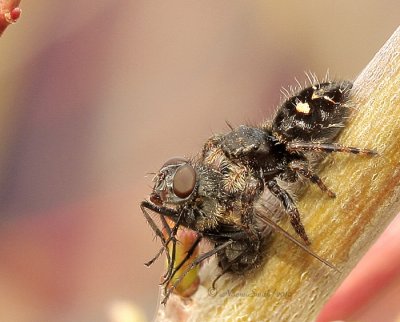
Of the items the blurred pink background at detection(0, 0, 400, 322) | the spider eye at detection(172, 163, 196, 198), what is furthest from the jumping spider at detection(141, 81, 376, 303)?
the blurred pink background at detection(0, 0, 400, 322)

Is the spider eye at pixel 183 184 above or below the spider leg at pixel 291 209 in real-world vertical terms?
below

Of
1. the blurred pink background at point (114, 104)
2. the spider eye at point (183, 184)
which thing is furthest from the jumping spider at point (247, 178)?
the blurred pink background at point (114, 104)

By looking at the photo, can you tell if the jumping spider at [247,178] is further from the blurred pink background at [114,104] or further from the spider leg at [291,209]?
the blurred pink background at [114,104]

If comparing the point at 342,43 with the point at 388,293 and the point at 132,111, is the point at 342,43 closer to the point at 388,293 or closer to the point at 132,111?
the point at 132,111

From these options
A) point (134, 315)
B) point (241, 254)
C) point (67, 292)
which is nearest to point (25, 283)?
point (67, 292)

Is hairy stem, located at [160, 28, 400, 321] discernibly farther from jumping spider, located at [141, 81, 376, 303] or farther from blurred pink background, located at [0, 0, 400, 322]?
blurred pink background, located at [0, 0, 400, 322]

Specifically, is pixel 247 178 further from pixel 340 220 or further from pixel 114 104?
pixel 114 104

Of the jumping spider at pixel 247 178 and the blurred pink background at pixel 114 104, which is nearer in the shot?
the jumping spider at pixel 247 178
